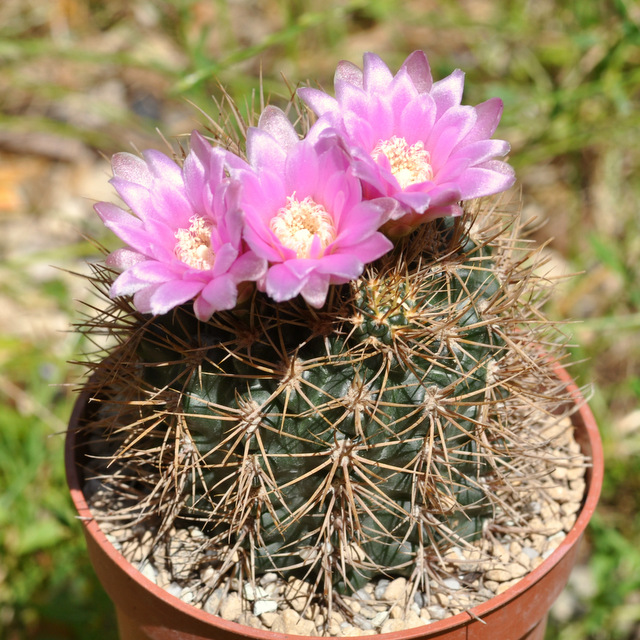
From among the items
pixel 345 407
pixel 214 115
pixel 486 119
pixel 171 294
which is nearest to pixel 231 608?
pixel 345 407

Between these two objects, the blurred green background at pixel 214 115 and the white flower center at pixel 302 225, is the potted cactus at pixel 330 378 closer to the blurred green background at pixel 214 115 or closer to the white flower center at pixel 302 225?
the white flower center at pixel 302 225

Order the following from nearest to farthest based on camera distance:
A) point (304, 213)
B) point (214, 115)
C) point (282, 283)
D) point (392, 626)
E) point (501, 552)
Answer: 1. point (282, 283)
2. point (304, 213)
3. point (392, 626)
4. point (501, 552)
5. point (214, 115)

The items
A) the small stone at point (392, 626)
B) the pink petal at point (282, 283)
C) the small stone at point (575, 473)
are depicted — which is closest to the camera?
the pink petal at point (282, 283)

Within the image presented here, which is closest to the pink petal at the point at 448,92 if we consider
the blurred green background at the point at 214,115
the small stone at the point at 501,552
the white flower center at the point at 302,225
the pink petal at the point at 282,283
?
the white flower center at the point at 302,225

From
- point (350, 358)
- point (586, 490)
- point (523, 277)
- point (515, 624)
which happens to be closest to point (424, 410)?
point (350, 358)

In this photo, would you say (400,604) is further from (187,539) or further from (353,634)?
(187,539)

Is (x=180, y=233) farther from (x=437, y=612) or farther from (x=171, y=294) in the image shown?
(x=437, y=612)

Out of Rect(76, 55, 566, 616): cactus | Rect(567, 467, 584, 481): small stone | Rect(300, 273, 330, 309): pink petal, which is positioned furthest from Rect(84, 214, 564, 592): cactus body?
Rect(567, 467, 584, 481): small stone
